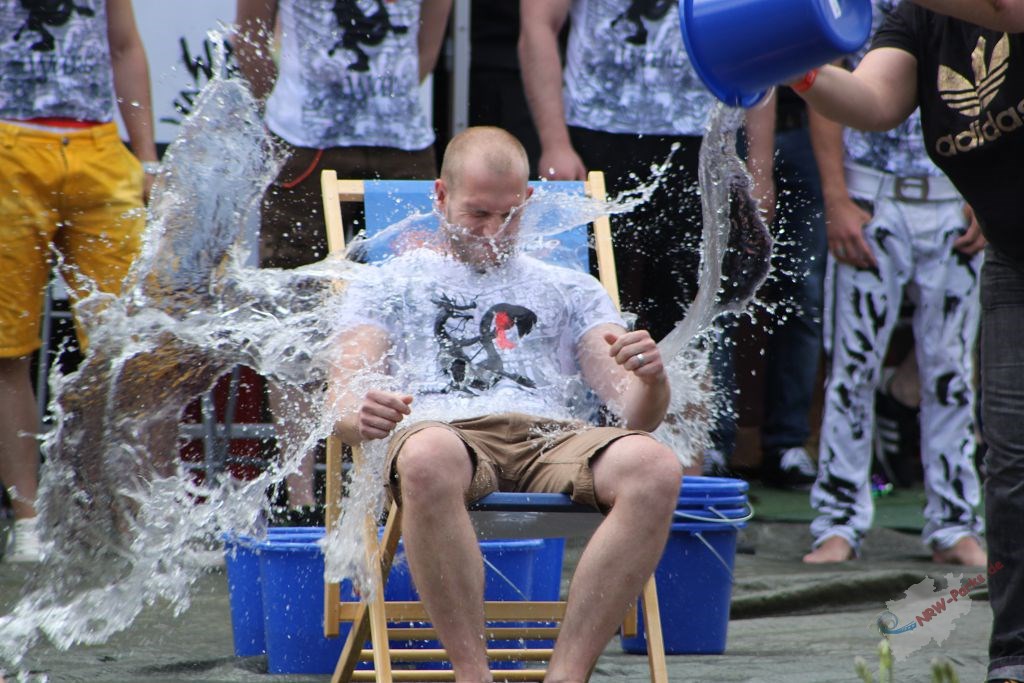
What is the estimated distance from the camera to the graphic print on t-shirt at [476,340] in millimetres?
3236

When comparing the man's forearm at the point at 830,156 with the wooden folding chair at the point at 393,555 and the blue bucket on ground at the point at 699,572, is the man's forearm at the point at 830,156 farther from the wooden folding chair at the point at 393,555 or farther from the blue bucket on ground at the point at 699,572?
the blue bucket on ground at the point at 699,572

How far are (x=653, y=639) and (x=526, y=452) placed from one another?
20.0 inches

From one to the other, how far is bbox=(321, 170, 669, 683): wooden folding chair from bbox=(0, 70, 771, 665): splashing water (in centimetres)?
16

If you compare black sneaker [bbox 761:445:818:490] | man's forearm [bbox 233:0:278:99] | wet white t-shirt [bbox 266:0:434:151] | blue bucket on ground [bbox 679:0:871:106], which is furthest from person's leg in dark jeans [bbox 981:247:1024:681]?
black sneaker [bbox 761:445:818:490]

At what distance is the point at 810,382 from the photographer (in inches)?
270

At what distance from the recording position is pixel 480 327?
330 centimetres

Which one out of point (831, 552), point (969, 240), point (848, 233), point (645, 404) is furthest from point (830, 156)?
point (645, 404)

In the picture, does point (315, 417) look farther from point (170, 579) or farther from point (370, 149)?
point (370, 149)

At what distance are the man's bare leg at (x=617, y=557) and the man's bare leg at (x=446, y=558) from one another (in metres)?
0.17

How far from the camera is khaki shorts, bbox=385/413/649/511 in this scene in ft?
9.40

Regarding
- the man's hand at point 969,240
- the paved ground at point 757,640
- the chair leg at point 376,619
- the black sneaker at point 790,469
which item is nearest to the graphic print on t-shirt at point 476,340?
the chair leg at point 376,619

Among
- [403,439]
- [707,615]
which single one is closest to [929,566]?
[707,615]

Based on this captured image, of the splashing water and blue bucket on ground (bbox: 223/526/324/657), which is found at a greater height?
the splashing water

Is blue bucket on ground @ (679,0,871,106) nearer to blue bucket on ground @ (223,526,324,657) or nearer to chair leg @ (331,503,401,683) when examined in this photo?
chair leg @ (331,503,401,683)
